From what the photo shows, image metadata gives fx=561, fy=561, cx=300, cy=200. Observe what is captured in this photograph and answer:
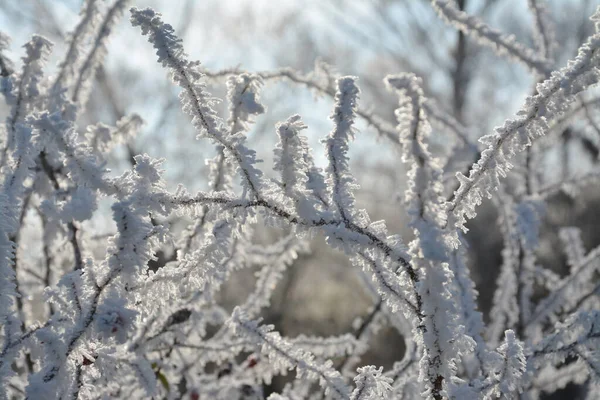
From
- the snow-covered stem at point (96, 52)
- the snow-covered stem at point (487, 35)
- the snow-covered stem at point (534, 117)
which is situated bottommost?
the snow-covered stem at point (534, 117)

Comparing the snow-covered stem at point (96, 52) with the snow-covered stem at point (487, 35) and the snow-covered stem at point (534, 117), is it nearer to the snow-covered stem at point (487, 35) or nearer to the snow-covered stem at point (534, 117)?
the snow-covered stem at point (487, 35)

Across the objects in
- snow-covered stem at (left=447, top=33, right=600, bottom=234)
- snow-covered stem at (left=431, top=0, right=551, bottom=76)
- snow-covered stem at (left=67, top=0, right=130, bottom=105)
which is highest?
snow-covered stem at (left=431, top=0, right=551, bottom=76)

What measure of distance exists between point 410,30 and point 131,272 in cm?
1424

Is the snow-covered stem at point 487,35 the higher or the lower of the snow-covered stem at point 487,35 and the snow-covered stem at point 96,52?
the higher

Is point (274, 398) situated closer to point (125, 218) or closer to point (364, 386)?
point (364, 386)

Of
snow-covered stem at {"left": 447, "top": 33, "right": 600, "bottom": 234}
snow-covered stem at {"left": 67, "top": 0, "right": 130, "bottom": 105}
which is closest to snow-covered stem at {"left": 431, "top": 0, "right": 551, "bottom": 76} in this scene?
snow-covered stem at {"left": 447, "top": 33, "right": 600, "bottom": 234}

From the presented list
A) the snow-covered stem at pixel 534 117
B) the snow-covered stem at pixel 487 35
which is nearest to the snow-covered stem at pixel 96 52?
the snow-covered stem at pixel 487 35

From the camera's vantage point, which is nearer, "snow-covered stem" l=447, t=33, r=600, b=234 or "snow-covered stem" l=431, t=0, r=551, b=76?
"snow-covered stem" l=447, t=33, r=600, b=234

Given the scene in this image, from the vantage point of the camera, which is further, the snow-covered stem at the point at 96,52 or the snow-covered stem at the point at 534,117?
the snow-covered stem at the point at 96,52

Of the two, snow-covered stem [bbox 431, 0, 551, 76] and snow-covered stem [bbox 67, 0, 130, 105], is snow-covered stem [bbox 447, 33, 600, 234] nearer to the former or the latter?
snow-covered stem [bbox 431, 0, 551, 76]

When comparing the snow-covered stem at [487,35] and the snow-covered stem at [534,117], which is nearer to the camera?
the snow-covered stem at [534,117]

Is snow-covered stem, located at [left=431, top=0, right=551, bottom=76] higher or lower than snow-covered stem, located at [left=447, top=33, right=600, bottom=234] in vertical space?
higher

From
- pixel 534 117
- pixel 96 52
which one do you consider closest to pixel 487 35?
pixel 534 117

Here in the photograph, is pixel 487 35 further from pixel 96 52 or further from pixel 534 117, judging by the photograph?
pixel 96 52
